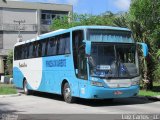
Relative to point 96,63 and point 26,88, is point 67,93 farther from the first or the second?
point 26,88

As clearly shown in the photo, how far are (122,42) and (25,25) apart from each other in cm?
5698

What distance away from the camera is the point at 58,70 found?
22141 mm

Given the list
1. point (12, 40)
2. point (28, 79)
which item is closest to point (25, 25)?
point (12, 40)

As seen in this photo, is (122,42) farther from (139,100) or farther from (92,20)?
(92,20)

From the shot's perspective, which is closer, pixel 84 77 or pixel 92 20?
pixel 84 77

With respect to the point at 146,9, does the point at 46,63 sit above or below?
below

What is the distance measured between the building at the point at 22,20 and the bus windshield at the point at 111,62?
52.2 metres

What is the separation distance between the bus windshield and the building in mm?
52223

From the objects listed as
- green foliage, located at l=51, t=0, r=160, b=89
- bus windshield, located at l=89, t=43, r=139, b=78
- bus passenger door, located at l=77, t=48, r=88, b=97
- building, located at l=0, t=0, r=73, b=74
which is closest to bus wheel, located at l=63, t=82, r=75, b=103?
bus passenger door, located at l=77, t=48, r=88, b=97

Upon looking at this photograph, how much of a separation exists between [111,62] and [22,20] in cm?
5640

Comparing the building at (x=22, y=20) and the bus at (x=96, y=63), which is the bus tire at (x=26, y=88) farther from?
the building at (x=22, y=20)

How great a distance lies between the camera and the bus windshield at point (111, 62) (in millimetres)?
18844

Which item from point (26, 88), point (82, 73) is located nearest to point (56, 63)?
point (82, 73)

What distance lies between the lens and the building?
2884 inches
